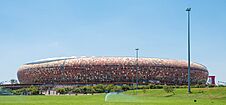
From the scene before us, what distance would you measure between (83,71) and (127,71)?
46.2 ft

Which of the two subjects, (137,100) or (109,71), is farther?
(109,71)

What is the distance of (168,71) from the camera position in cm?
12256

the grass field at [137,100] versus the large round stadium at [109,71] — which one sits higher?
the grass field at [137,100]

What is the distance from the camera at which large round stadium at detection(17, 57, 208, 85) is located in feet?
390

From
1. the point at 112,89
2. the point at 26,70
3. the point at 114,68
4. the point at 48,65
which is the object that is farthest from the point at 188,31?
the point at 26,70

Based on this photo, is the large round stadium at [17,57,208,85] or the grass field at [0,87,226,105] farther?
the large round stadium at [17,57,208,85]

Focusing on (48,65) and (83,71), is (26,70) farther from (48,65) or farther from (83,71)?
(83,71)

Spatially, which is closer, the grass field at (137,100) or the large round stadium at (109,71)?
the grass field at (137,100)

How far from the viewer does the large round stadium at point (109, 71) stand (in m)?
119

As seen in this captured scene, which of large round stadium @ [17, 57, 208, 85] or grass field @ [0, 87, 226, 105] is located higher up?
grass field @ [0, 87, 226, 105]

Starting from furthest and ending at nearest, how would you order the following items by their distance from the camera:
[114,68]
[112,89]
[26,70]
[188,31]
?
[26,70]
[114,68]
[112,89]
[188,31]

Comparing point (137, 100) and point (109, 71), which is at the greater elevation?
point (137, 100)

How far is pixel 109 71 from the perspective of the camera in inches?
4683

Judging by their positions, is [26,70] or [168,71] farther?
[26,70]
